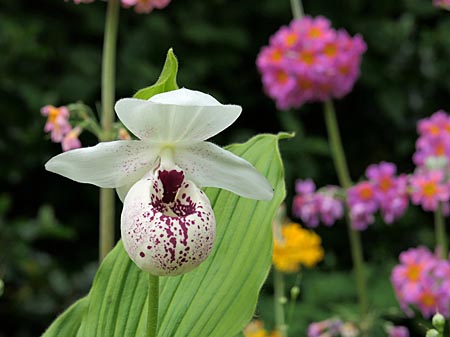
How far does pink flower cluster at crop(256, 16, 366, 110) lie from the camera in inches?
71.7

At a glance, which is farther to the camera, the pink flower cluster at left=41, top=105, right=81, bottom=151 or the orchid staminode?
the pink flower cluster at left=41, top=105, right=81, bottom=151

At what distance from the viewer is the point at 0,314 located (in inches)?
93.4

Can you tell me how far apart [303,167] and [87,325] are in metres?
1.84

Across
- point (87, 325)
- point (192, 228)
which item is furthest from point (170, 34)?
point (192, 228)

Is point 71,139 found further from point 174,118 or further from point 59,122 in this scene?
point 174,118

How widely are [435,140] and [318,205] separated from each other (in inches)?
11.5

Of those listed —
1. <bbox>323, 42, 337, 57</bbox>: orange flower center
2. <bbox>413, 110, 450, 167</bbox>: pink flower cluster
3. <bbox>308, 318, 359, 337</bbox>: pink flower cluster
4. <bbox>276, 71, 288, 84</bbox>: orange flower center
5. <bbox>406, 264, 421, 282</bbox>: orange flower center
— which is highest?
<bbox>323, 42, 337, 57</bbox>: orange flower center

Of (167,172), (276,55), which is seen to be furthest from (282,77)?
(167,172)

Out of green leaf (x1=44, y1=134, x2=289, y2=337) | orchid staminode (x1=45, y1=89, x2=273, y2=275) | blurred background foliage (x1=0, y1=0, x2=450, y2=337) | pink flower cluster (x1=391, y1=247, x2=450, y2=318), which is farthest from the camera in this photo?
blurred background foliage (x1=0, y1=0, x2=450, y2=337)

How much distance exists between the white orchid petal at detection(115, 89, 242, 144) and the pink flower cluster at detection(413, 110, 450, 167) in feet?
3.03

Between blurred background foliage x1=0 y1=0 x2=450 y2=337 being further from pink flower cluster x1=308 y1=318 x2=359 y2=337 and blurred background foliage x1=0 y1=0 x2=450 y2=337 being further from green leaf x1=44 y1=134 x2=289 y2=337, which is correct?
green leaf x1=44 y1=134 x2=289 y2=337

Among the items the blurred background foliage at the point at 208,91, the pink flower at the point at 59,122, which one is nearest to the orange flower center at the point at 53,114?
the pink flower at the point at 59,122

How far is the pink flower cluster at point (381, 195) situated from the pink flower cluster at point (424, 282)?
103 millimetres

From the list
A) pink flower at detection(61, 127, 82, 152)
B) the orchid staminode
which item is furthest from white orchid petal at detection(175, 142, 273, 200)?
pink flower at detection(61, 127, 82, 152)
